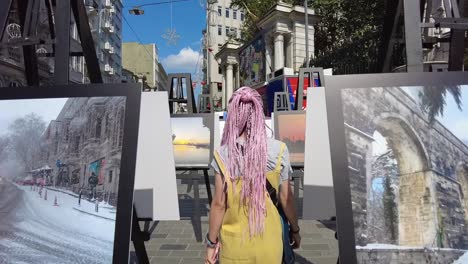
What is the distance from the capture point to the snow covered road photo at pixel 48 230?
207 centimetres

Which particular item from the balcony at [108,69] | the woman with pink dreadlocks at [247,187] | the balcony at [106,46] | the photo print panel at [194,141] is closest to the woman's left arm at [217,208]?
the woman with pink dreadlocks at [247,187]

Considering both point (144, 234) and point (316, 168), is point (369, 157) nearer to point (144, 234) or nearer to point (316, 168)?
point (316, 168)

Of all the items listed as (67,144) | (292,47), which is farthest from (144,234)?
(292,47)

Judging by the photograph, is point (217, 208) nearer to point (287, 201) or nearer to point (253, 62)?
point (287, 201)

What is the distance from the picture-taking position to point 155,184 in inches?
116

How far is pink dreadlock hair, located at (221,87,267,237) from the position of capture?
6.77 ft

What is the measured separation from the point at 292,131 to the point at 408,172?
4523mm

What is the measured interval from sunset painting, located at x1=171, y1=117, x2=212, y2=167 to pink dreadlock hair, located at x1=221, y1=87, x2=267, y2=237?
373 cm

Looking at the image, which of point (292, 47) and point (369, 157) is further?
point (292, 47)

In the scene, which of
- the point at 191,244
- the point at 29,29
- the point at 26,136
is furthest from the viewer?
the point at 191,244

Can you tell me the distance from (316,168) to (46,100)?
1.95m

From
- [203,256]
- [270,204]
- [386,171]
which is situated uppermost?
[386,171]

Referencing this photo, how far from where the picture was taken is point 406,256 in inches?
77.4

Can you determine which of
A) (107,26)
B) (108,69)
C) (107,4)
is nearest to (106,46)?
(107,26)
